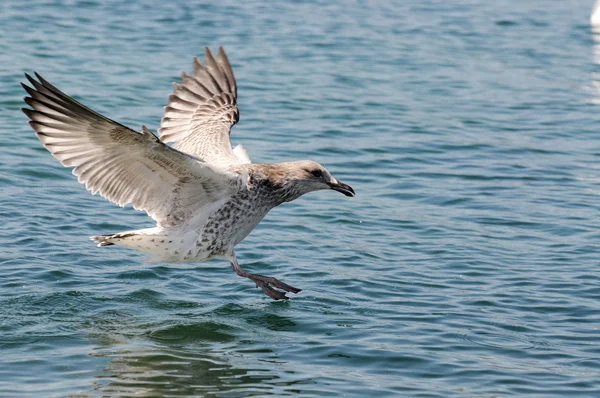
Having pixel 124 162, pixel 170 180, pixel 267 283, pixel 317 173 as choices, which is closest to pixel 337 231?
pixel 317 173

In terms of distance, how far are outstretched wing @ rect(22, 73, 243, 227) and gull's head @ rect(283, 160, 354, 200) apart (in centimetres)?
46

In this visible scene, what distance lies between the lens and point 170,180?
24.0 ft

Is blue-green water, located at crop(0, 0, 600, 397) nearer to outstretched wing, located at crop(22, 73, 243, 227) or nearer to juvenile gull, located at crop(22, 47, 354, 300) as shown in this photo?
juvenile gull, located at crop(22, 47, 354, 300)

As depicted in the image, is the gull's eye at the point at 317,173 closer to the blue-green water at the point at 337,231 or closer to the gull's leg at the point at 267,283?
the gull's leg at the point at 267,283

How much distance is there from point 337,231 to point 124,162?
3290 mm

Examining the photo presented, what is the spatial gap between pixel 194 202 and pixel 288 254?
6.43ft

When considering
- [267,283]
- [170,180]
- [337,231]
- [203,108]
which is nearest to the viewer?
[170,180]

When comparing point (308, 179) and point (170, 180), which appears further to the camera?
point (308, 179)

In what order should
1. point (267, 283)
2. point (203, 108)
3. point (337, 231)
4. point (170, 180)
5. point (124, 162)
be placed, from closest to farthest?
point (124, 162)
point (170, 180)
point (267, 283)
point (203, 108)
point (337, 231)

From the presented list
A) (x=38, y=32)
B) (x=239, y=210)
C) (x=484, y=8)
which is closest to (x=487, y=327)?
(x=239, y=210)

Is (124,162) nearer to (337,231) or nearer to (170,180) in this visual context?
(170,180)

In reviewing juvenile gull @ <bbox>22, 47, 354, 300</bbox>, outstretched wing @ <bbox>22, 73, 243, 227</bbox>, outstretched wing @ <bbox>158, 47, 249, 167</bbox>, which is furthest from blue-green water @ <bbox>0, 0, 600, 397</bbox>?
outstretched wing @ <bbox>158, 47, 249, 167</bbox>

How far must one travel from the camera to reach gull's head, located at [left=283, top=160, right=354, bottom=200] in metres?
7.76

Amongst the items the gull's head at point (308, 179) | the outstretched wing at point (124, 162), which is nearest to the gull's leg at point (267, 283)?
the outstretched wing at point (124, 162)
